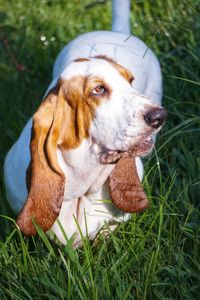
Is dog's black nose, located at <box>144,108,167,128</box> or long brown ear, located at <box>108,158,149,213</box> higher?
dog's black nose, located at <box>144,108,167,128</box>

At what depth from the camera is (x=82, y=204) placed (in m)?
3.65

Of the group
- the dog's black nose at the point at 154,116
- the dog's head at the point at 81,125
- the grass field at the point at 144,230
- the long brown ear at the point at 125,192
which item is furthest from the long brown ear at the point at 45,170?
the dog's black nose at the point at 154,116

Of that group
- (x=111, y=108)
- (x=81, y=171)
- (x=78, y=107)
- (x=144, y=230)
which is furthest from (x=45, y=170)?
(x=144, y=230)

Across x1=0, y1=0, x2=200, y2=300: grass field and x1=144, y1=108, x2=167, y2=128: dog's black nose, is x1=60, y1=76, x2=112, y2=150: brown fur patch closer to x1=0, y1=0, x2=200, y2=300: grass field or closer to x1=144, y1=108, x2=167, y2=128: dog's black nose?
x1=144, y1=108, x2=167, y2=128: dog's black nose

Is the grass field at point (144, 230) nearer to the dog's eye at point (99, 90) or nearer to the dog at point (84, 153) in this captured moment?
the dog at point (84, 153)

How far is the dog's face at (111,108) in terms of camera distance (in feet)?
10.4

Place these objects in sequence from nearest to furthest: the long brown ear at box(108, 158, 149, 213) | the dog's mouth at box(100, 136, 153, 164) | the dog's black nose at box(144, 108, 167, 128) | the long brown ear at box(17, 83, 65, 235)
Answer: the dog's black nose at box(144, 108, 167, 128) → the dog's mouth at box(100, 136, 153, 164) → the long brown ear at box(17, 83, 65, 235) → the long brown ear at box(108, 158, 149, 213)

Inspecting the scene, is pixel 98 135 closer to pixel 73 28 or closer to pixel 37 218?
pixel 37 218

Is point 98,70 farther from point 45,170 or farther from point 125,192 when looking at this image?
point 125,192

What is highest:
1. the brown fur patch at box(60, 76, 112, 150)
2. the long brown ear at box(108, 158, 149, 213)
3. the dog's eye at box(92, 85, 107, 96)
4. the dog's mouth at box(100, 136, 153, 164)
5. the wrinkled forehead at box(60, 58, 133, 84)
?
the wrinkled forehead at box(60, 58, 133, 84)

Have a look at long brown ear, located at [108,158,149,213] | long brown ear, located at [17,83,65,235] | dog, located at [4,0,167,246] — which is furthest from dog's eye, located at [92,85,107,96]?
long brown ear, located at [108,158,149,213]

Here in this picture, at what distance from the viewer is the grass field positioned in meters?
3.24

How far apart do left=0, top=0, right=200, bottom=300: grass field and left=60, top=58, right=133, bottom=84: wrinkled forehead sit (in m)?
0.35

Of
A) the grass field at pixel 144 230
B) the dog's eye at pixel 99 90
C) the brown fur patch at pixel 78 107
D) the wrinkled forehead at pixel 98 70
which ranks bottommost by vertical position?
the grass field at pixel 144 230
